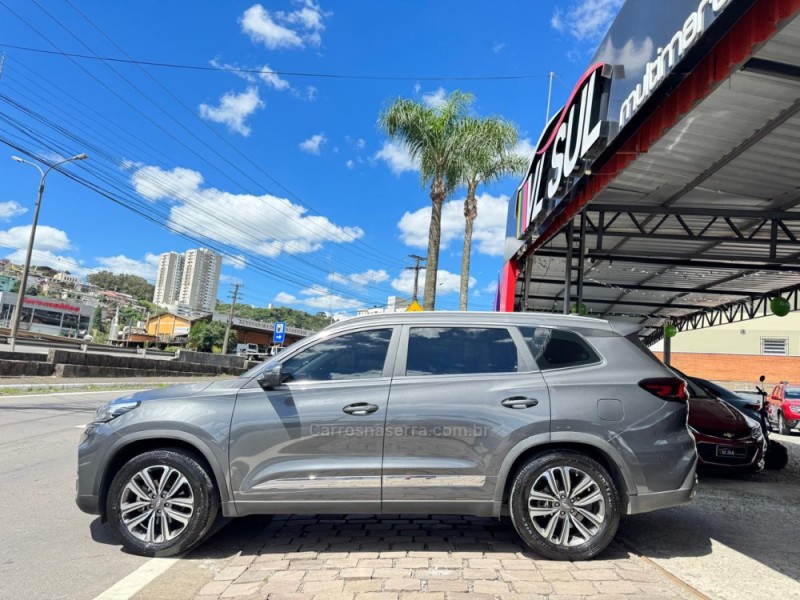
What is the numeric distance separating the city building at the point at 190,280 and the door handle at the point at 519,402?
356 ft

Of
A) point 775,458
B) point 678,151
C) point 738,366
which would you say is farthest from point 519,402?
point 738,366

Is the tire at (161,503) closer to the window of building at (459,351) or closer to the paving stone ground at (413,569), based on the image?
the paving stone ground at (413,569)

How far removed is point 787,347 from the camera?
123 ft

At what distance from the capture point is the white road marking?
134 inches

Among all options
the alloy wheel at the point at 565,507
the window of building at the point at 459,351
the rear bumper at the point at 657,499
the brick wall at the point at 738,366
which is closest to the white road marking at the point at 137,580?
the window of building at the point at 459,351

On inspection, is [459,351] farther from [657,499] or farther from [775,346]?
[775,346]

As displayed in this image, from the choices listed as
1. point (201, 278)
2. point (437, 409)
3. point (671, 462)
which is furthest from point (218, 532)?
point (201, 278)

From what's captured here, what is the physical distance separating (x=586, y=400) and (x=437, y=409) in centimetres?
112

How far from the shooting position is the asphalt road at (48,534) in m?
3.59

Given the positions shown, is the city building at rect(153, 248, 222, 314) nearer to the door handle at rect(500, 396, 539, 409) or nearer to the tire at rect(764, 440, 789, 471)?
the tire at rect(764, 440, 789, 471)

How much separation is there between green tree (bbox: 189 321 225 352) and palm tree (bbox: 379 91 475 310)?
6716 centimetres

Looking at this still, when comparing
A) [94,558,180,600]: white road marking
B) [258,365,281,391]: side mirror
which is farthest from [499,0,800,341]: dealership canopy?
[94,558,180,600]: white road marking

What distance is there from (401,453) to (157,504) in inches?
72.7

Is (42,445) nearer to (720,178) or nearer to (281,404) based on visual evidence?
(281,404)
